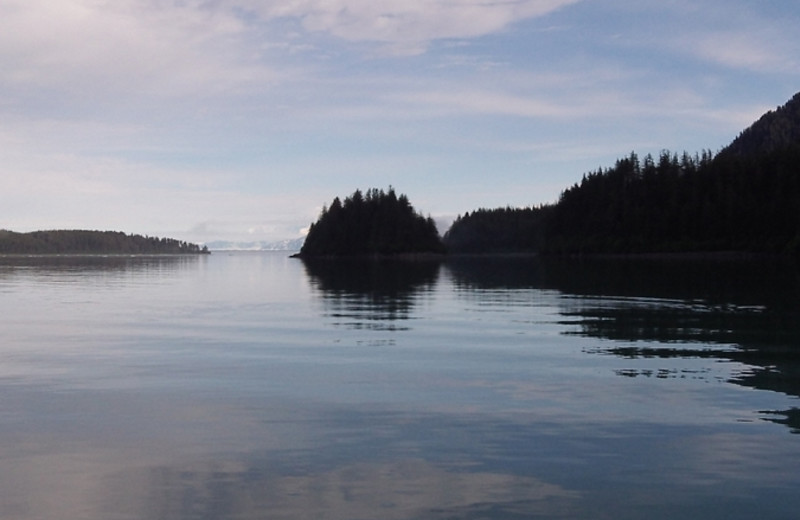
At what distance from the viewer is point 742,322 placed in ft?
100

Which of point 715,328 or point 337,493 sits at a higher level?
point 715,328

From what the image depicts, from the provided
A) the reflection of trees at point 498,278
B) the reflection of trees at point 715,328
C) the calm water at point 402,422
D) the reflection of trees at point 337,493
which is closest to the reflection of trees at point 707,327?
the reflection of trees at point 715,328

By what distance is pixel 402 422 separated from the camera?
46.5 ft

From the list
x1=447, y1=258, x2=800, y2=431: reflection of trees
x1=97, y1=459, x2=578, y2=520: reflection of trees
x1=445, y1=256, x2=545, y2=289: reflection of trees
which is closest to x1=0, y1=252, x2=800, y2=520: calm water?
x1=97, y1=459, x2=578, y2=520: reflection of trees

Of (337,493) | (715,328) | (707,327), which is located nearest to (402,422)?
(337,493)

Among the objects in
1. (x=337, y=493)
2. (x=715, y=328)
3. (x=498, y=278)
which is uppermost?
(x=498, y=278)

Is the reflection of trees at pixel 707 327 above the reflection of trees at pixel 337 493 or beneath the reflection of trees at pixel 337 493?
above

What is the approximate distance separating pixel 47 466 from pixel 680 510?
8516 millimetres

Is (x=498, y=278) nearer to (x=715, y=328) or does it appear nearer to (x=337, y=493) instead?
(x=715, y=328)

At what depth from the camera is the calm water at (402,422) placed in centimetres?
1017

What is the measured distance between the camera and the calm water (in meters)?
10.2

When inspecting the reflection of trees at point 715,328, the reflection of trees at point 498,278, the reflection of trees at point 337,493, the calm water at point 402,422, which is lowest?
the reflection of trees at point 337,493

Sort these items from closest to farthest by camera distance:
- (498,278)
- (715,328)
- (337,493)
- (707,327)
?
(337,493)
(715,328)
(707,327)
(498,278)

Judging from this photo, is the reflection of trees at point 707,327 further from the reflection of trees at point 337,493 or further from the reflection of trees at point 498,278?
the reflection of trees at point 498,278
